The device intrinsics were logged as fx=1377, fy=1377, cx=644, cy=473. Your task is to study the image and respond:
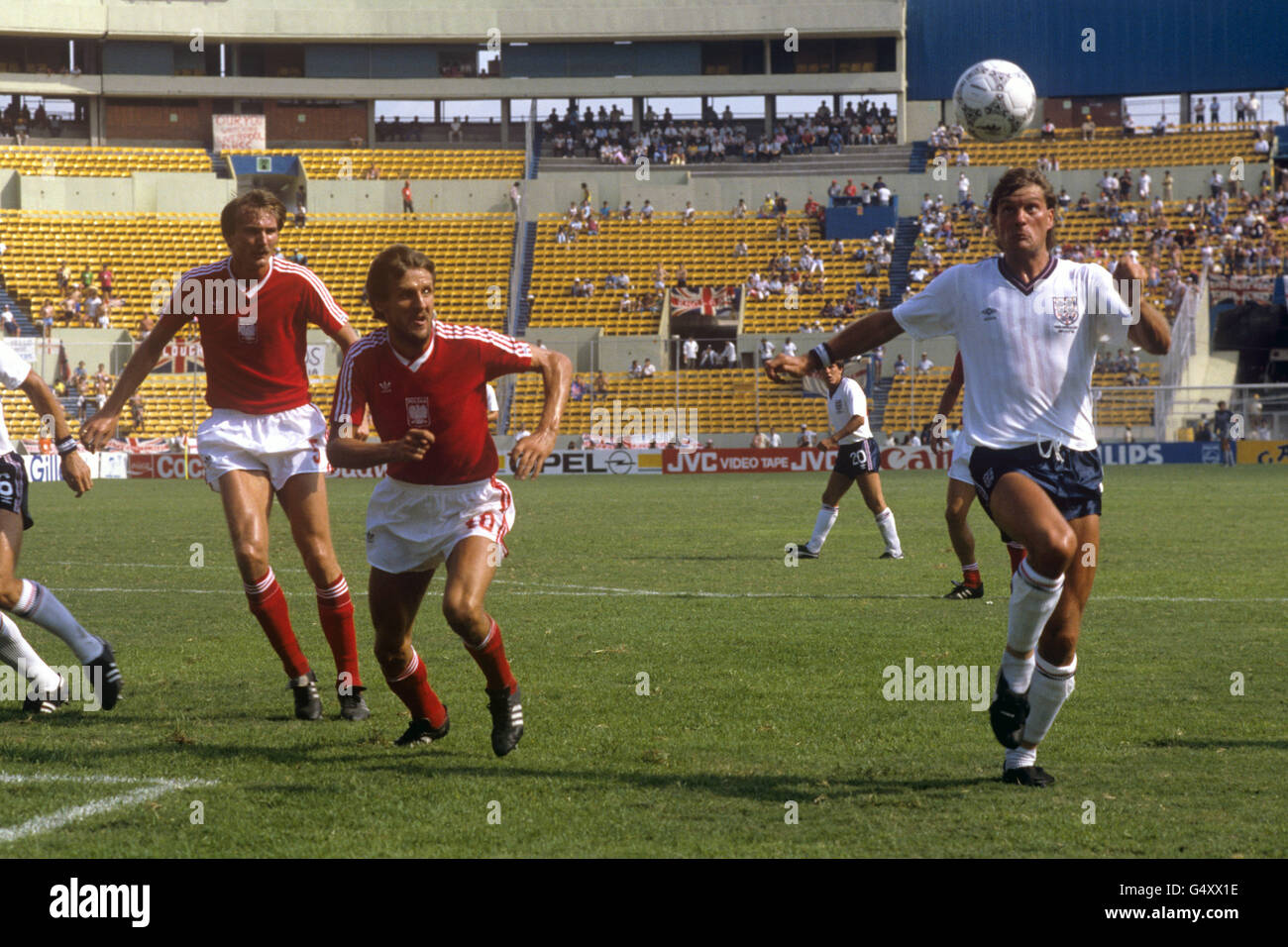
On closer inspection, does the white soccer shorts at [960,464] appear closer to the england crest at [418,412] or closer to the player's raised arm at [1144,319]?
the player's raised arm at [1144,319]

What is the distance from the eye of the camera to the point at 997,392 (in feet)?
19.1

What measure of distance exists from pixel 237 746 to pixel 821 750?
106 inches

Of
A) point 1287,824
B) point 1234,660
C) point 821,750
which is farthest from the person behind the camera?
point 1234,660

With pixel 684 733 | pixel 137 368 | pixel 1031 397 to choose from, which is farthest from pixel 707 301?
pixel 1031 397

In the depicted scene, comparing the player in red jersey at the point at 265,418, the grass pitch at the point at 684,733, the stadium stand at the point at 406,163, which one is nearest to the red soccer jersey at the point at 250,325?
the player in red jersey at the point at 265,418

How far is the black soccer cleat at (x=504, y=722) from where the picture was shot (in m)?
6.15

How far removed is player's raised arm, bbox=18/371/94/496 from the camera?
23.1ft

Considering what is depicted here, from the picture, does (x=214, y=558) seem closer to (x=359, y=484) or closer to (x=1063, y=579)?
(x=1063, y=579)

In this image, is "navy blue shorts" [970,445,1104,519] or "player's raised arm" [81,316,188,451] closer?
"navy blue shorts" [970,445,1104,519]

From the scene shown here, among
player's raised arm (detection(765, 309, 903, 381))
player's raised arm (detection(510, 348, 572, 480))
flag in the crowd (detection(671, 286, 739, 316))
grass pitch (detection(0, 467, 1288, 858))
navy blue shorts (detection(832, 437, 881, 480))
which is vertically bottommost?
grass pitch (detection(0, 467, 1288, 858))

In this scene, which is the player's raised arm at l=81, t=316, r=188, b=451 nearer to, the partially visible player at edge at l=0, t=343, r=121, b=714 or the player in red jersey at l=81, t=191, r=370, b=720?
the player in red jersey at l=81, t=191, r=370, b=720

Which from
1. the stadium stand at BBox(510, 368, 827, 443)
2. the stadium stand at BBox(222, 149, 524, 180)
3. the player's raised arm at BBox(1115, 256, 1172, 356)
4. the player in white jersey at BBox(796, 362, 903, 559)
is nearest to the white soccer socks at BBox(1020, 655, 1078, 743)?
the player's raised arm at BBox(1115, 256, 1172, 356)

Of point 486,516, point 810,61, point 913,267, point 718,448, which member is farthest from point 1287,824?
point 810,61

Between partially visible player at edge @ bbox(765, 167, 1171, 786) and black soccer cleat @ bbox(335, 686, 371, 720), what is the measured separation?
292 centimetres
